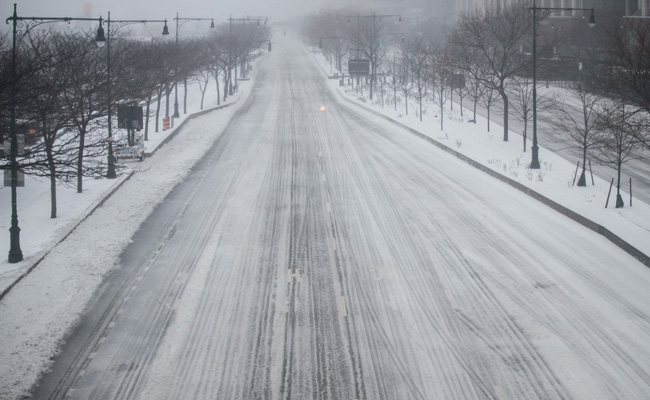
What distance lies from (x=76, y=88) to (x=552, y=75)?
46657 mm

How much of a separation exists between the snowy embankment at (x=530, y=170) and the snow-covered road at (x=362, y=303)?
0.81 m

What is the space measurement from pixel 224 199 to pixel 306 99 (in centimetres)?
3605

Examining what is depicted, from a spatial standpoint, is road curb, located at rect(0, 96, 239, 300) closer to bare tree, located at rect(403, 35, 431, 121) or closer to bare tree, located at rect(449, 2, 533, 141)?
bare tree, located at rect(449, 2, 533, 141)

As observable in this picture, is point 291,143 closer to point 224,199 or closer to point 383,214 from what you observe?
point 224,199

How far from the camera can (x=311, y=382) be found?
35.6 feet

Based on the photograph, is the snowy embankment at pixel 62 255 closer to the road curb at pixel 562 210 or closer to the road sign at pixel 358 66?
the road curb at pixel 562 210

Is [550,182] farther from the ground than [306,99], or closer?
closer

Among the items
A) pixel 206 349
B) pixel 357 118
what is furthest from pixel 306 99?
pixel 206 349

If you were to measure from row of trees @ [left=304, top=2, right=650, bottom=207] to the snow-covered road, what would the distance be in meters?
3.96

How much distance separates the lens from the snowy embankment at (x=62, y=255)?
38.8 feet

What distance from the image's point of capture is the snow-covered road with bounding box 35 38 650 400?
1092cm

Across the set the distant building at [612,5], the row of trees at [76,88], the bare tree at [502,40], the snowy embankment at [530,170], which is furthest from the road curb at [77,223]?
the distant building at [612,5]

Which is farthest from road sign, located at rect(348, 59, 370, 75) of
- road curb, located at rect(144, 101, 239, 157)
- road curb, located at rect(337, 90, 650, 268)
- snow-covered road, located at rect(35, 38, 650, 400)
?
snow-covered road, located at rect(35, 38, 650, 400)

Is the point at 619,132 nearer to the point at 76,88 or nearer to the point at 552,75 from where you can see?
the point at 76,88
